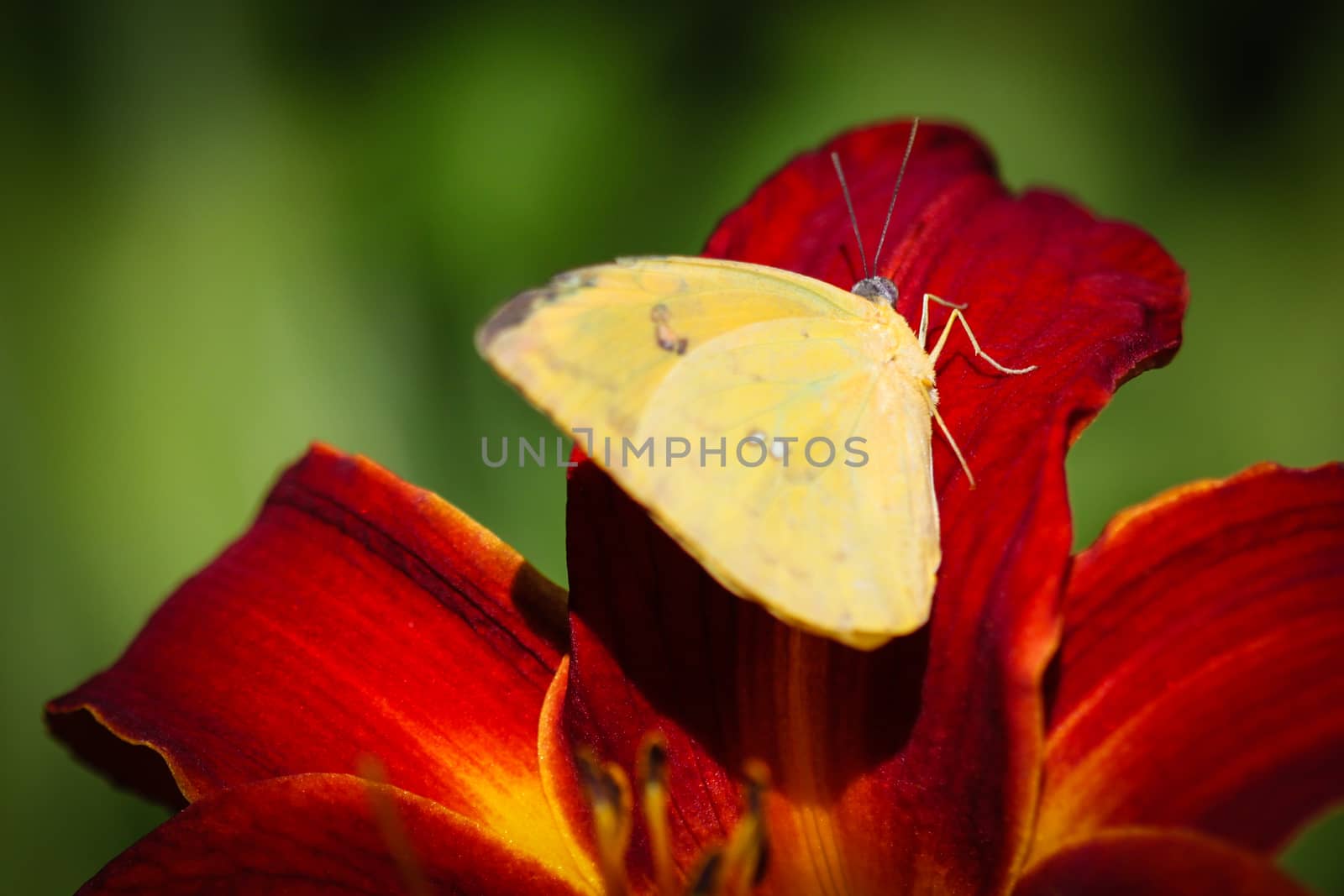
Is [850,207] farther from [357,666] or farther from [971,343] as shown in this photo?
[357,666]

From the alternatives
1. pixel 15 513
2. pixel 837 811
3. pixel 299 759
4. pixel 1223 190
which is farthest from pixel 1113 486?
pixel 15 513

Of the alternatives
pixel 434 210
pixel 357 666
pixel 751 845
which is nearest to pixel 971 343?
pixel 751 845

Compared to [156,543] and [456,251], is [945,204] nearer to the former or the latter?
[456,251]

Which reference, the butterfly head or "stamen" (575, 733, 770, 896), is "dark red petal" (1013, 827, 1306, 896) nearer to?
"stamen" (575, 733, 770, 896)

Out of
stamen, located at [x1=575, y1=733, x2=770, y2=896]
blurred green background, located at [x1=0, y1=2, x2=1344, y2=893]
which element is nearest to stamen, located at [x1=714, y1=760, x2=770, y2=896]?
stamen, located at [x1=575, y1=733, x2=770, y2=896]

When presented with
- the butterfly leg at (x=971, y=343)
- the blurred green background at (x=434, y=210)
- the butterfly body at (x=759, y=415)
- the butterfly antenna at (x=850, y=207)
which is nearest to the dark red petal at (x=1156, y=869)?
the butterfly body at (x=759, y=415)

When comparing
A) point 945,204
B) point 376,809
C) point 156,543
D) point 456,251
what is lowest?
point 156,543

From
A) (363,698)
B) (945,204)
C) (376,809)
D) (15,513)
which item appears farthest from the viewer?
(15,513)
